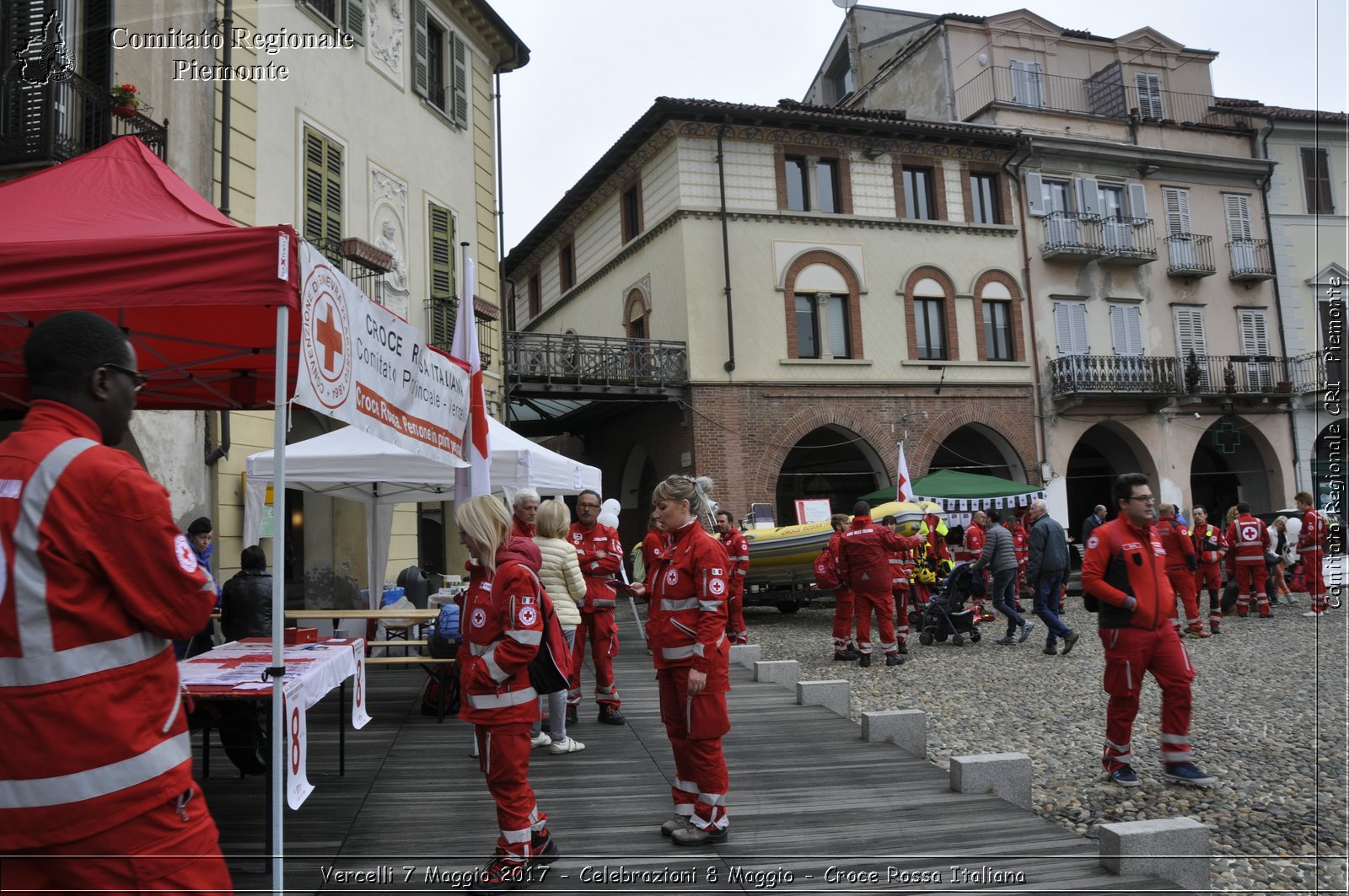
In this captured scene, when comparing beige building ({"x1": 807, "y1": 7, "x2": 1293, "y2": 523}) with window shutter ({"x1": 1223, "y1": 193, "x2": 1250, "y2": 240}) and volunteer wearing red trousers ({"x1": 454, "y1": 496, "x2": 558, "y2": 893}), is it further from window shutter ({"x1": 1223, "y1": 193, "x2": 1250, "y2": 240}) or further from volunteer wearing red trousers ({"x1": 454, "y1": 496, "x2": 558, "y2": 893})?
volunteer wearing red trousers ({"x1": 454, "y1": 496, "x2": 558, "y2": 893})

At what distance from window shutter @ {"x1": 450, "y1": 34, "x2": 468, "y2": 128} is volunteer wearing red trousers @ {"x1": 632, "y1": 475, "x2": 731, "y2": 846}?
48.4 ft

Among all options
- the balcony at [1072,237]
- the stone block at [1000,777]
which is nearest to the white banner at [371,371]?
the stone block at [1000,777]

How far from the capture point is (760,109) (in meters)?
23.3

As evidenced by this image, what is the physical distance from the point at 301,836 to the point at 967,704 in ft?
21.5

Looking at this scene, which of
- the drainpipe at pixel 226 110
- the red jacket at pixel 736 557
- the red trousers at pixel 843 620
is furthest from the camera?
the red jacket at pixel 736 557

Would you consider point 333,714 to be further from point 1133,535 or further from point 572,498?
point 572,498

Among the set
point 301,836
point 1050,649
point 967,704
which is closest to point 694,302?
point 1050,649

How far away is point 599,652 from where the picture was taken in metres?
7.87

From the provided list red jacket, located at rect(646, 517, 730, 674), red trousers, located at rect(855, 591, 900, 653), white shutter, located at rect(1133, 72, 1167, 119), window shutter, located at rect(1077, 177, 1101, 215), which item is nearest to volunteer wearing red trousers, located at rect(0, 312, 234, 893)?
red jacket, located at rect(646, 517, 730, 674)

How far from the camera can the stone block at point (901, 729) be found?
682 cm

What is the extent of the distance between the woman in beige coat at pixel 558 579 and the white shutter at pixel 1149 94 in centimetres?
2838

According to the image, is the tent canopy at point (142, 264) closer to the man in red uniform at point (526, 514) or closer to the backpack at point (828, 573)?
the man in red uniform at point (526, 514)

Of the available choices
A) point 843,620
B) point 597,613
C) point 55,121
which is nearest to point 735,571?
point 843,620

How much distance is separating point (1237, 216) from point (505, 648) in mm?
32005
